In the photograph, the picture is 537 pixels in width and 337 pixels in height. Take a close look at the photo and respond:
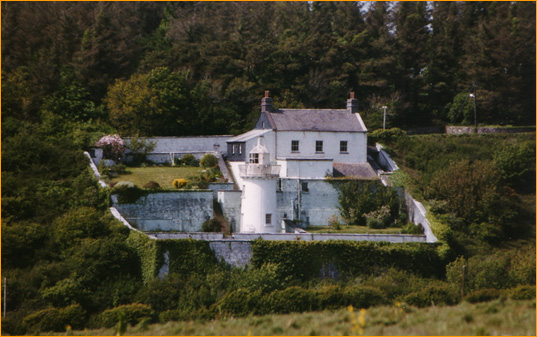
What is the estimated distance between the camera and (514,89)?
48.3m

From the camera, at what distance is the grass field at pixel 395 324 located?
54.8 ft

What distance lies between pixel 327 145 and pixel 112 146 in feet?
39.1

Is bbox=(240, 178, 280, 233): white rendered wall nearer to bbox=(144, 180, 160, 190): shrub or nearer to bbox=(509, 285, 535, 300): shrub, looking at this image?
bbox=(144, 180, 160, 190): shrub

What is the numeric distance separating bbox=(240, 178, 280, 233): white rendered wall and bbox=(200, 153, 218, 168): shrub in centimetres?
751

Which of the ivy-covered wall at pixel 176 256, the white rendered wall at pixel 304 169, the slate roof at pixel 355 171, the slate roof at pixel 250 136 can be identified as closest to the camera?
the ivy-covered wall at pixel 176 256

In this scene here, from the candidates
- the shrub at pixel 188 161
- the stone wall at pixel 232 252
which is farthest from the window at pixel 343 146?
the stone wall at pixel 232 252

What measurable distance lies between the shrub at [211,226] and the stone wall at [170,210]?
431 mm

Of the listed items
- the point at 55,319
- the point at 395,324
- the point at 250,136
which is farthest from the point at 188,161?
the point at 395,324

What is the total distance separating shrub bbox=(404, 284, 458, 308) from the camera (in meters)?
24.3

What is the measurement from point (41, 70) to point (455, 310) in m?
32.8

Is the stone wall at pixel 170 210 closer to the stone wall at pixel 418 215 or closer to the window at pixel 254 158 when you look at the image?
the window at pixel 254 158

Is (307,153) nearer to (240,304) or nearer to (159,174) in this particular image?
(159,174)

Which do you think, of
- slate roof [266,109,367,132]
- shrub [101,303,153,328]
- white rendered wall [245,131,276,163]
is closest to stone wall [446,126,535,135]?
slate roof [266,109,367,132]

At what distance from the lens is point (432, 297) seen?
2480 centimetres
